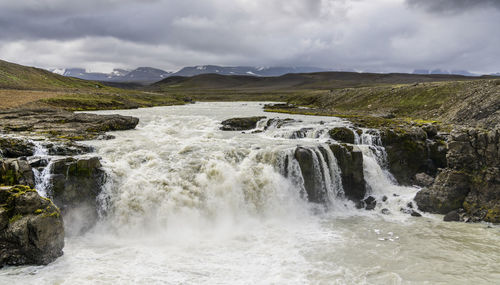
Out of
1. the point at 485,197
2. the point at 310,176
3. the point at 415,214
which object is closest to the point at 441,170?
the point at 485,197

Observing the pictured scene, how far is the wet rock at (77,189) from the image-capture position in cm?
1953

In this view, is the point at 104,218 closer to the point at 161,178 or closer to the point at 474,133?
the point at 161,178

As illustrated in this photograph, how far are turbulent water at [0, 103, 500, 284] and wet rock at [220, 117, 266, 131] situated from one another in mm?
11953

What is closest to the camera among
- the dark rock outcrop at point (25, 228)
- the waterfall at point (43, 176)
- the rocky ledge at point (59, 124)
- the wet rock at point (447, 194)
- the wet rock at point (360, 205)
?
the dark rock outcrop at point (25, 228)

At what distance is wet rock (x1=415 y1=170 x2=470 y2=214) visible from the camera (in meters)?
23.5

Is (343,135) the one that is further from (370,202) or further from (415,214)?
(415,214)

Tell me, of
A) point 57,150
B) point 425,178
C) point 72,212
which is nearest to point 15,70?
point 57,150

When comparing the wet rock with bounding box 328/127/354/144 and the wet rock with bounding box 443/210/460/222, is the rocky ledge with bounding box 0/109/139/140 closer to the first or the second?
the wet rock with bounding box 328/127/354/144

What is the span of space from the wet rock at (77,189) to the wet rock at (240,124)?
76.1ft

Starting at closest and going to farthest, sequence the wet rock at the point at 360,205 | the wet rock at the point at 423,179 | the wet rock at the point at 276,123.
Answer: the wet rock at the point at 360,205, the wet rock at the point at 423,179, the wet rock at the point at 276,123

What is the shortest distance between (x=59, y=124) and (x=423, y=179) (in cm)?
3992

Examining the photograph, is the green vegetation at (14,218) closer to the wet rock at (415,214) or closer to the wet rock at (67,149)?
the wet rock at (67,149)

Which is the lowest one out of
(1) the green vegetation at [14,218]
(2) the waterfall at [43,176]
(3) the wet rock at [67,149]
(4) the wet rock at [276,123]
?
(1) the green vegetation at [14,218]

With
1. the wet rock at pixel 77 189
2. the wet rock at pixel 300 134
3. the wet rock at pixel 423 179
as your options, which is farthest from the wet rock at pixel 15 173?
the wet rock at pixel 423 179
